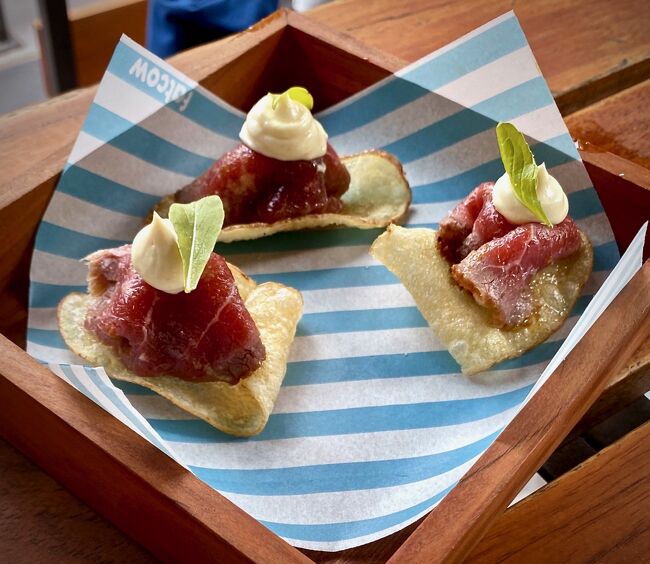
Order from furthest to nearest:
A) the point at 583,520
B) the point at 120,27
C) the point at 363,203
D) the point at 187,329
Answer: the point at 120,27
the point at 363,203
the point at 187,329
the point at 583,520

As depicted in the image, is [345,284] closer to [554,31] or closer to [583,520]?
[583,520]

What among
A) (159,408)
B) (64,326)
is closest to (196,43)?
(64,326)

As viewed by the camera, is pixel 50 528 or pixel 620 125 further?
pixel 620 125

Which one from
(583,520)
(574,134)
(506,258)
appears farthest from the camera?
(574,134)

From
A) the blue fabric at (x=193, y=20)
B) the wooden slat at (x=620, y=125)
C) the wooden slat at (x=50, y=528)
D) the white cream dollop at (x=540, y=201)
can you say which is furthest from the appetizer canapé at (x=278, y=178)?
the blue fabric at (x=193, y=20)

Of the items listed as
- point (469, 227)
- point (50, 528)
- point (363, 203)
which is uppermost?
point (469, 227)

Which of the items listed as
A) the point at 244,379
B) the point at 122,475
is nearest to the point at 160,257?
the point at 244,379

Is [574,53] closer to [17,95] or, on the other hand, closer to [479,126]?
[479,126]
